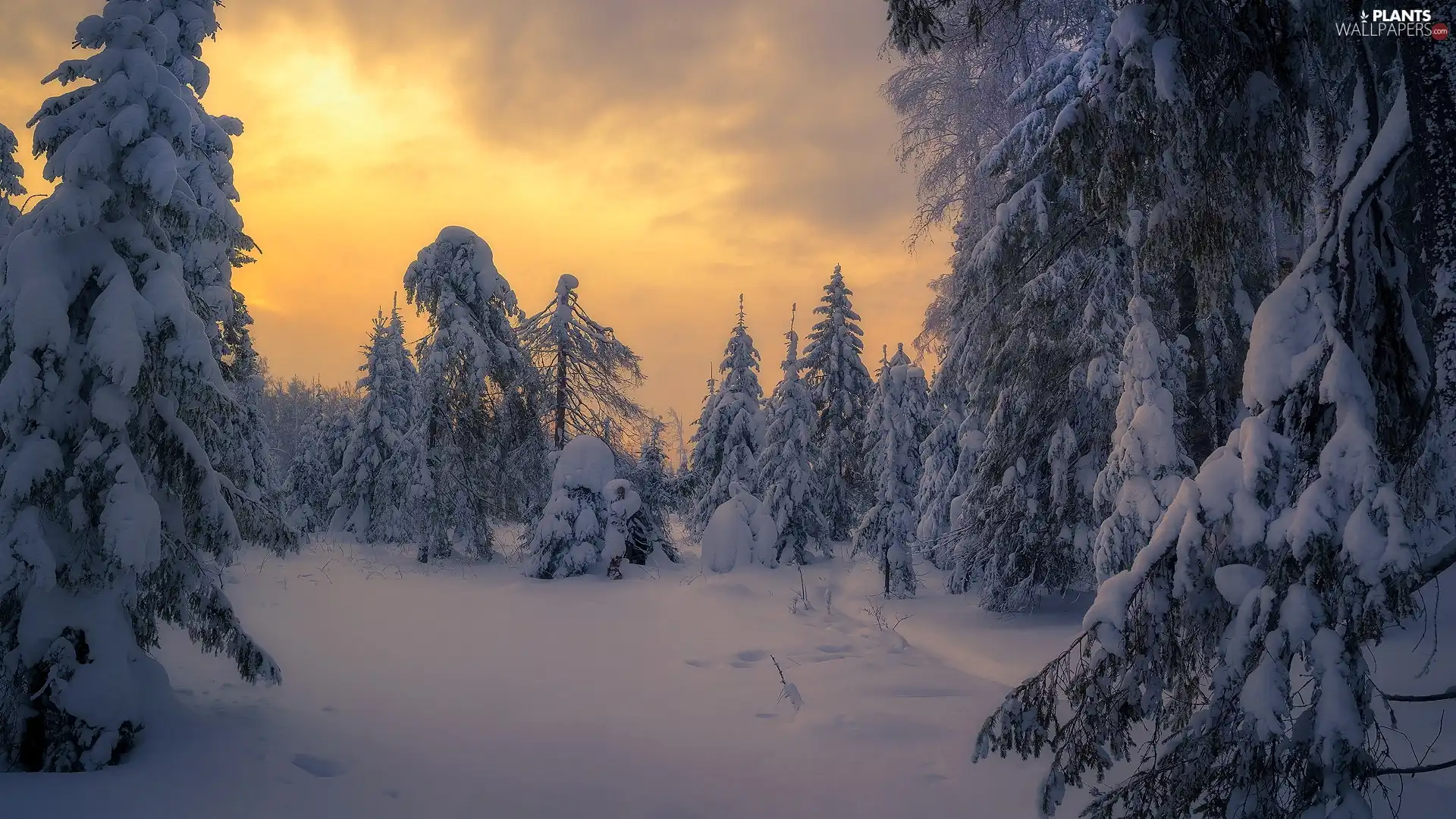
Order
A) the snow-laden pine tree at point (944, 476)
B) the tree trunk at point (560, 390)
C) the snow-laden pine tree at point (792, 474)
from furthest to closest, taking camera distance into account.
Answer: the snow-laden pine tree at point (792, 474) < the tree trunk at point (560, 390) < the snow-laden pine tree at point (944, 476)

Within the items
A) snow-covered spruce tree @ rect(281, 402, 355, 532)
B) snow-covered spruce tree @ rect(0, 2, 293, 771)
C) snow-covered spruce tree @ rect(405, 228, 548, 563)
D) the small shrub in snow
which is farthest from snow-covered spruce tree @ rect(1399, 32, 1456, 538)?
snow-covered spruce tree @ rect(281, 402, 355, 532)

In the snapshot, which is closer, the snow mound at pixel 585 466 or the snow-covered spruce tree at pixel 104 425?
the snow-covered spruce tree at pixel 104 425

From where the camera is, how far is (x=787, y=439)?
25.3 metres

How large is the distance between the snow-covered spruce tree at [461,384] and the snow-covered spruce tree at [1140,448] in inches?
633

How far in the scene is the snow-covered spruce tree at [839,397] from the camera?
2814 cm

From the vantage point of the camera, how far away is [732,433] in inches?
1085

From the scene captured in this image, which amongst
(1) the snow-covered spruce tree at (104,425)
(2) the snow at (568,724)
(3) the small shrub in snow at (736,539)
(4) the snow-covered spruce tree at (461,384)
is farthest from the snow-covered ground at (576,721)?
(4) the snow-covered spruce tree at (461,384)

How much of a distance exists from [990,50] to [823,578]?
13.4 m

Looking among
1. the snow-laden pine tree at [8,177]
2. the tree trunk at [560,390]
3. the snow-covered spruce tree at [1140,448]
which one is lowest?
the snow-covered spruce tree at [1140,448]

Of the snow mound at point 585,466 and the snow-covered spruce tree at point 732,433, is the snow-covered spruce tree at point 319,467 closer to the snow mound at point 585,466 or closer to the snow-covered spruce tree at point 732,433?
the snow-covered spruce tree at point 732,433

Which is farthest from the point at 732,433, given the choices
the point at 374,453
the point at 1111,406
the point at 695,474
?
the point at 1111,406

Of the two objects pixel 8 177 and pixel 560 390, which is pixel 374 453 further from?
pixel 8 177

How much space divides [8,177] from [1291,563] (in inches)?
815

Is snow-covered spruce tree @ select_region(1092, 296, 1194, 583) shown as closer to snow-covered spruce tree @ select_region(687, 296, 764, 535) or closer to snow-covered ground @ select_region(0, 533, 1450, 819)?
snow-covered ground @ select_region(0, 533, 1450, 819)
